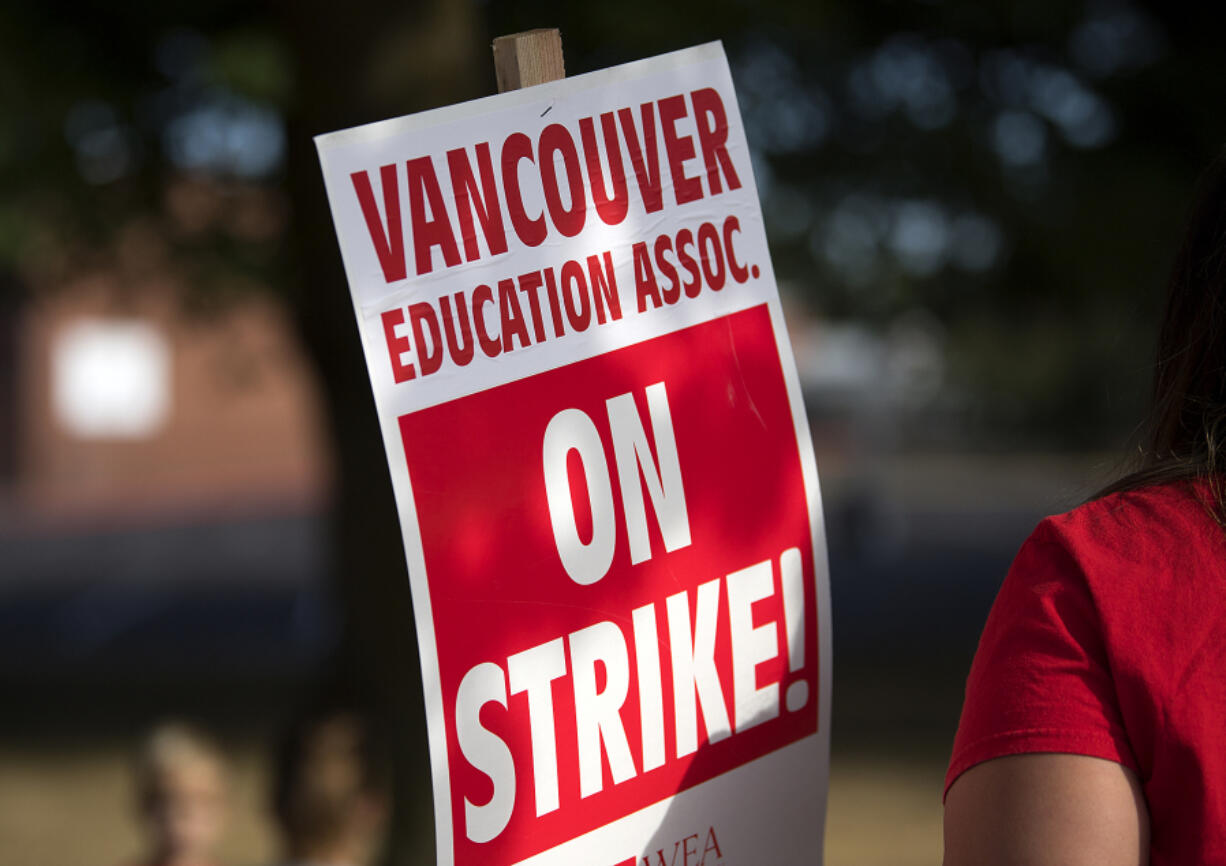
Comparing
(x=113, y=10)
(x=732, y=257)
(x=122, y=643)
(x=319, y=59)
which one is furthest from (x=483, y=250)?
(x=122, y=643)

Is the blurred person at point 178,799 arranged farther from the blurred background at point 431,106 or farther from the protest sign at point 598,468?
the protest sign at point 598,468

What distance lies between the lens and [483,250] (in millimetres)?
1448

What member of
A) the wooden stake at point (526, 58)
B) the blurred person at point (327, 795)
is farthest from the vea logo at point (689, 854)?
the blurred person at point (327, 795)

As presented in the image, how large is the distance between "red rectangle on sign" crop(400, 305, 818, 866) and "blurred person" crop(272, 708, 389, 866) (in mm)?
1551

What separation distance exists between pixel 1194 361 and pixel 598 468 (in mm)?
620

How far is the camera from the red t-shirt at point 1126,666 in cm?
101

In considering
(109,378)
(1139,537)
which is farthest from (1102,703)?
(109,378)

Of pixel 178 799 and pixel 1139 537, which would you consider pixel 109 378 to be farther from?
pixel 1139 537

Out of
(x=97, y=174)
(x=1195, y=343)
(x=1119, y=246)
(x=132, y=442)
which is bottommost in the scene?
(x=132, y=442)

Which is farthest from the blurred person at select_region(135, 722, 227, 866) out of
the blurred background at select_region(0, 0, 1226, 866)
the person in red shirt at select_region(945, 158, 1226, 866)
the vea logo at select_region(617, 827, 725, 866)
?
the person in red shirt at select_region(945, 158, 1226, 866)

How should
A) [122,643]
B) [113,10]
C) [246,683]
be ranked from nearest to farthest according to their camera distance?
[113,10] → [246,683] → [122,643]

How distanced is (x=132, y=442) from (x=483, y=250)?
28010mm

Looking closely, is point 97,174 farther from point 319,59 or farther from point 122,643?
point 122,643

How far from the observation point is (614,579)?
1480 millimetres
